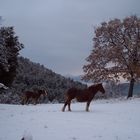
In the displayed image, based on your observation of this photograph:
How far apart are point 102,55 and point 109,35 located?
2869 millimetres

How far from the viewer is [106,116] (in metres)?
19.7

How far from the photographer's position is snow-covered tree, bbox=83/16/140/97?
1646 inches

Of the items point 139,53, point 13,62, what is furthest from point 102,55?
point 13,62

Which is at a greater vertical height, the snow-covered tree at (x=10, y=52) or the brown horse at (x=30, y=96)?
the snow-covered tree at (x=10, y=52)

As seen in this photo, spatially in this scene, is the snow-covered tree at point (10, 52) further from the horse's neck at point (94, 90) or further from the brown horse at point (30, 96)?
the horse's neck at point (94, 90)

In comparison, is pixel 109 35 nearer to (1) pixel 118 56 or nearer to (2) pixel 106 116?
(1) pixel 118 56

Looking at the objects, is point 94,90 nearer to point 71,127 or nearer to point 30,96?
point 71,127

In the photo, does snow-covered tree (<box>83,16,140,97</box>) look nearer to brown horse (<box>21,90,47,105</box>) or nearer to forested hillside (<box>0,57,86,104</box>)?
brown horse (<box>21,90,47,105</box>)

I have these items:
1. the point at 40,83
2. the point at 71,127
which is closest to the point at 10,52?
the point at 71,127

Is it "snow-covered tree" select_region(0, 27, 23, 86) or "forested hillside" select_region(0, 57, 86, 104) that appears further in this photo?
"forested hillside" select_region(0, 57, 86, 104)

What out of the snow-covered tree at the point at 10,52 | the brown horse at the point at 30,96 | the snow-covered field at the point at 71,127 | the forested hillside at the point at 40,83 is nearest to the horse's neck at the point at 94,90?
the snow-covered field at the point at 71,127

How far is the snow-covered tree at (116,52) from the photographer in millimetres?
41812

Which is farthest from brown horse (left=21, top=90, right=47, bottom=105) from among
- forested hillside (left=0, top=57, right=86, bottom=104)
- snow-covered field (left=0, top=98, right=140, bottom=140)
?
forested hillside (left=0, top=57, right=86, bottom=104)

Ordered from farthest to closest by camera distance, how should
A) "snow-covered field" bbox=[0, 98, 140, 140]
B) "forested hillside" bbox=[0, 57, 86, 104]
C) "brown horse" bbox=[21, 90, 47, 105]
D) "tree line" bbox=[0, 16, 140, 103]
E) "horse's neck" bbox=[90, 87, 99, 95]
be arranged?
"forested hillside" bbox=[0, 57, 86, 104] < "tree line" bbox=[0, 16, 140, 103] < "brown horse" bbox=[21, 90, 47, 105] < "horse's neck" bbox=[90, 87, 99, 95] < "snow-covered field" bbox=[0, 98, 140, 140]
